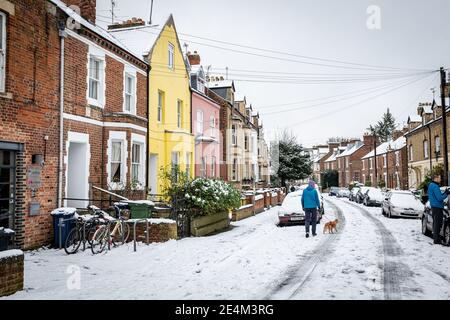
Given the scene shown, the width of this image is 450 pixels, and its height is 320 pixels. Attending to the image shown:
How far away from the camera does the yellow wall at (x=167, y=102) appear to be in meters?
18.6

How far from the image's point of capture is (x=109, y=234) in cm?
1038

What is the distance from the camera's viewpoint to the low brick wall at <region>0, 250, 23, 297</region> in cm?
600

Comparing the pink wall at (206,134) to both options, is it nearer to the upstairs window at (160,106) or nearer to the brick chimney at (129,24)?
the upstairs window at (160,106)

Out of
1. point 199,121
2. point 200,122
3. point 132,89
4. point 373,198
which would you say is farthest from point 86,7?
point 373,198

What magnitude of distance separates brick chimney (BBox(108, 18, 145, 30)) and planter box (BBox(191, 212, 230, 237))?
1132cm

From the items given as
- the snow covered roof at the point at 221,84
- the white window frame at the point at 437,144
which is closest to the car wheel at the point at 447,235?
the snow covered roof at the point at 221,84

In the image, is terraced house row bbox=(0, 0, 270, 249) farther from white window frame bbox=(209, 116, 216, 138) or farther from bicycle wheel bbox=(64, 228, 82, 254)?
white window frame bbox=(209, 116, 216, 138)

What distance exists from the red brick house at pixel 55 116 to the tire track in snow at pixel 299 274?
670 centimetres

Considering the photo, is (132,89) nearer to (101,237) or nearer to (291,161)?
(101,237)

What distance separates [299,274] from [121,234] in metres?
5.70

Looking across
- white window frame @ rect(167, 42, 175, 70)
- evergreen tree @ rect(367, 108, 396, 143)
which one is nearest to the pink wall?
white window frame @ rect(167, 42, 175, 70)

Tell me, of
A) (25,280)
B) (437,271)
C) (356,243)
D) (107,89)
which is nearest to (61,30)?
(107,89)
